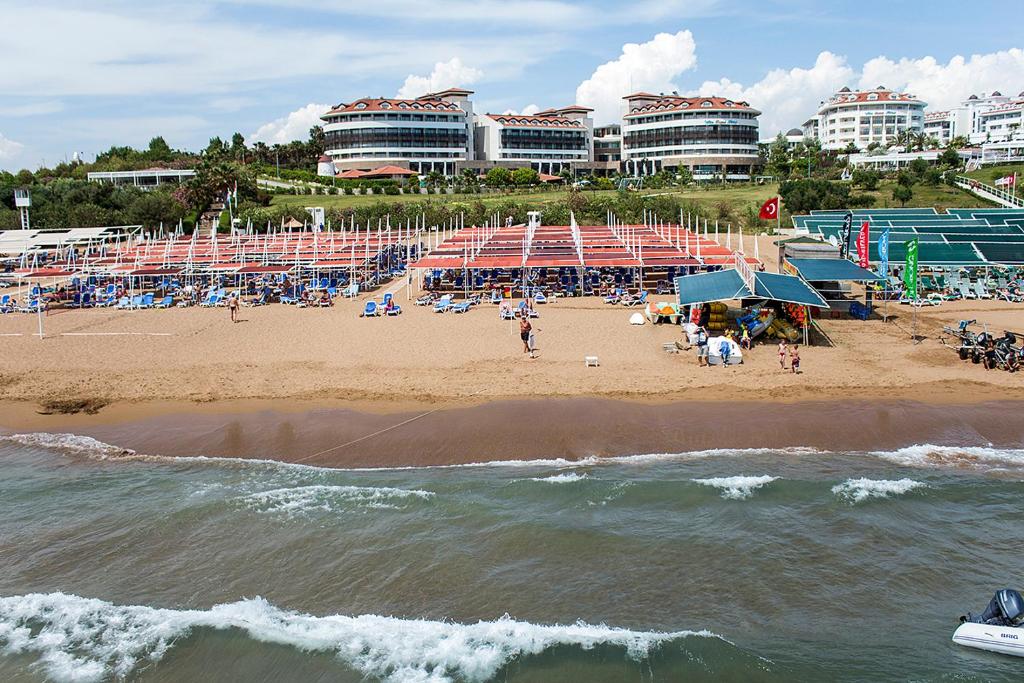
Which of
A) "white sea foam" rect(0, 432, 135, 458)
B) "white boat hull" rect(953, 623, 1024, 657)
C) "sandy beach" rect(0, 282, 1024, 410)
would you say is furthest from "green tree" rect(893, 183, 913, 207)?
"white sea foam" rect(0, 432, 135, 458)

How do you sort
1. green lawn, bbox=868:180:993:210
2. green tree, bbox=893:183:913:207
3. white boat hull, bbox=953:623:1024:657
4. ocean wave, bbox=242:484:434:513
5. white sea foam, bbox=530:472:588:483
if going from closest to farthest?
1. white boat hull, bbox=953:623:1024:657
2. ocean wave, bbox=242:484:434:513
3. white sea foam, bbox=530:472:588:483
4. green lawn, bbox=868:180:993:210
5. green tree, bbox=893:183:913:207

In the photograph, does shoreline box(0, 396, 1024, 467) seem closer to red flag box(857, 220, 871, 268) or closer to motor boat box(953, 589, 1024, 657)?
motor boat box(953, 589, 1024, 657)

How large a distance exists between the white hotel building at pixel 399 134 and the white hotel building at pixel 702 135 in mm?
23579

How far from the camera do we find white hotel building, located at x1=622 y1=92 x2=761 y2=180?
336 ft

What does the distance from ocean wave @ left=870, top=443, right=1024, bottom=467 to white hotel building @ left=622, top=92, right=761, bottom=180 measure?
87.6 meters

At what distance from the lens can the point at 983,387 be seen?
19.6 m

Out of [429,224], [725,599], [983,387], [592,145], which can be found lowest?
[725,599]

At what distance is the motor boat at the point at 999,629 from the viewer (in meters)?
10.4

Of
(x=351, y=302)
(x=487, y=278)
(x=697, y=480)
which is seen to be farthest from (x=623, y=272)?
(x=697, y=480)

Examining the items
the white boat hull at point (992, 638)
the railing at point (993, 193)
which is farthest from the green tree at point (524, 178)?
the white boat hull at point (992, 638)

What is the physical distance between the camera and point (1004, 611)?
34.2 ft

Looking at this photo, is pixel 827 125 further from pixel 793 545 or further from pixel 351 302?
pixel 793 545

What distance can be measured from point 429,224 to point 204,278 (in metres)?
27.7

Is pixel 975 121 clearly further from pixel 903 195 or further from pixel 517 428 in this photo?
pixel 517 428
